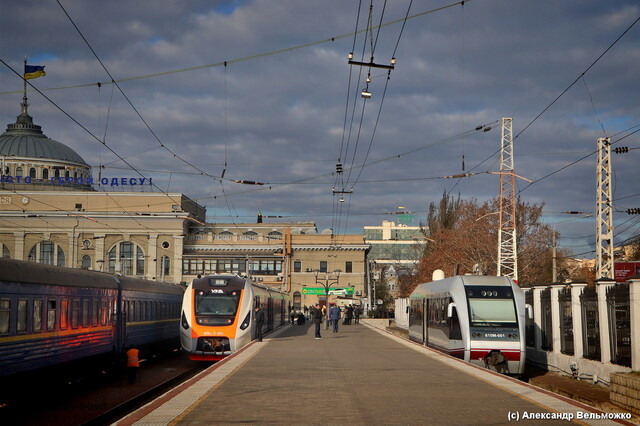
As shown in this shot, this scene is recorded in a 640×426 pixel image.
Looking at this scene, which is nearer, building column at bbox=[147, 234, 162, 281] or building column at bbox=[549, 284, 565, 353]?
building column at bbox=[549, 284, 565, 353]

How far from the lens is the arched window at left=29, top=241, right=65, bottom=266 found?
4090 inches

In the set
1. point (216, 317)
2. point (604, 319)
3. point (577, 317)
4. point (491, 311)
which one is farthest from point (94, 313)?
point (577, 317)

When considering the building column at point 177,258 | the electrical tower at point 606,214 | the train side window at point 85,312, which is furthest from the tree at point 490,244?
the building column at point 177,258

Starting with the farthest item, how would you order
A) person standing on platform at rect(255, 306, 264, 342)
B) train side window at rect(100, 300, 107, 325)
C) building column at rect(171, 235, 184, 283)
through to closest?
building column at rect(171, 235, 184, 283) → person standing on platform at rect(255, 306, 264, 342) → train side window at rect(100, 300, 107, 325)

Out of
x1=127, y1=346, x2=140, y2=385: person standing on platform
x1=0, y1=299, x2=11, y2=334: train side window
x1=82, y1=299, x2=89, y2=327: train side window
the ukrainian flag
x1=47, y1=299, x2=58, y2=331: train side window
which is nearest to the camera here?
x1=0, y1=299, x2=11, y2=334: train side window

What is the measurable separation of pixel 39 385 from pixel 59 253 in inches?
3665

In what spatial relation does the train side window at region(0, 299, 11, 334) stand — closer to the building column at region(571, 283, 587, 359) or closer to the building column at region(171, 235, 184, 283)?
the building column at region(571, 283, 587, 359)

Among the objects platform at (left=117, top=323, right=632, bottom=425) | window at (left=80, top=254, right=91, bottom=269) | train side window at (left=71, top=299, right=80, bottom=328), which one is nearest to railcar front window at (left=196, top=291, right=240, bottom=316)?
platform at (left=117, top=323, right=632, bottom=425)

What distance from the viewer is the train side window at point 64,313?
61.7 ft

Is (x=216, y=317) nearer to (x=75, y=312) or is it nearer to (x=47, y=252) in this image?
(x=75, y=312)

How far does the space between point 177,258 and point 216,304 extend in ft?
271

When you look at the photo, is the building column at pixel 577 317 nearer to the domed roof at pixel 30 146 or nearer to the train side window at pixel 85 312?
the train side window at pixel 85 312

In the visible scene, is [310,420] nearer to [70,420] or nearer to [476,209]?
[70,420]

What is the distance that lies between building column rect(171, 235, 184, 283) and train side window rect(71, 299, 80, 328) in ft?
290
